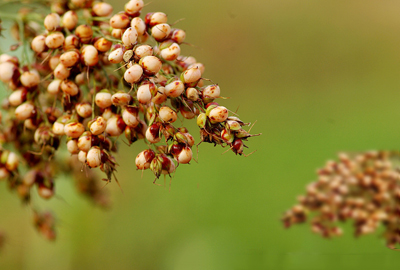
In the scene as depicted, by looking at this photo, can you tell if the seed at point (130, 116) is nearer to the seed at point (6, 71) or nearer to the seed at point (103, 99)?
the seed at point (103, 99)

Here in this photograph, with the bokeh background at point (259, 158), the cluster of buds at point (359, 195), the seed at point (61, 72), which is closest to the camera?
the seed at point (61, 72)

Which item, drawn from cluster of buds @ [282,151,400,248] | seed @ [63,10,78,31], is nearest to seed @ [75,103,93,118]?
seed @ [63,10,78,31]

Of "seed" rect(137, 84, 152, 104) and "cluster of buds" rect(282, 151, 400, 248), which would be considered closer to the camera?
"seed" rect(137, 84, 152, 104)

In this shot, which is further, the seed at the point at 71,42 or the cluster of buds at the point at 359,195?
the cluster of buds at the point at 359,195

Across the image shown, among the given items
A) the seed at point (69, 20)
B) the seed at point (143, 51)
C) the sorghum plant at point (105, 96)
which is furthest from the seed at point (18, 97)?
the seed at point (143, 51)

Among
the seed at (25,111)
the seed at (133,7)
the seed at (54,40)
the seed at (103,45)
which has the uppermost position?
the seed at (133,7)

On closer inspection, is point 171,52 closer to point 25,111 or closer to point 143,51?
point 143,51

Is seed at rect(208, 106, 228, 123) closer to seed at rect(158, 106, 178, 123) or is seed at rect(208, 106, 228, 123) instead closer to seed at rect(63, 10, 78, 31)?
seed at rect(158, 106, 178, 123)

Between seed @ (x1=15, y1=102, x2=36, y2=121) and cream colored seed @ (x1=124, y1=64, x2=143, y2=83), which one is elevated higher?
cream colored seed @ (x1=124, y1=64, x2=143, y2=83)

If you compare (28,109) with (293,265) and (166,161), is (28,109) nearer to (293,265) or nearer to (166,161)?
(166,161)
